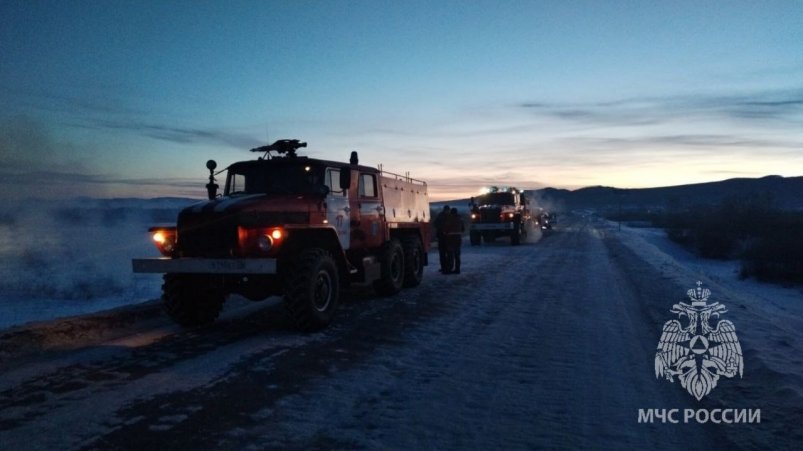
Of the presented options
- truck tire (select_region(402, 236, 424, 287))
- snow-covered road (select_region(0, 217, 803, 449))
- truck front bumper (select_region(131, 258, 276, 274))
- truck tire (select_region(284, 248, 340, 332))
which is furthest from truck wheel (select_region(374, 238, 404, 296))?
truck front bumper (select_region(131, 258, 276, 274))

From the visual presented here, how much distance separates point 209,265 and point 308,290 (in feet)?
4.67

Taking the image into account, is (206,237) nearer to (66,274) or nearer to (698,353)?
(698,353)

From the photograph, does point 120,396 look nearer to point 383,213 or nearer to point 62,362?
point 62,362

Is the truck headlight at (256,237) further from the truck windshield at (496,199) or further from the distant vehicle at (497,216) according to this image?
the truck windshield at (496,199)

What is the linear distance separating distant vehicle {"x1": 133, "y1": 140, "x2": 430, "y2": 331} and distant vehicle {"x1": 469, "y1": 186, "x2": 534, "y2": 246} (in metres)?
19.5

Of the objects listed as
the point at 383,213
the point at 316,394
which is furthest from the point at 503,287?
the point at 316,394

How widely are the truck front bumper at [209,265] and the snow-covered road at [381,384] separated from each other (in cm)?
98

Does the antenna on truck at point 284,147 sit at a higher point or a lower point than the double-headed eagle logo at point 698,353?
higher

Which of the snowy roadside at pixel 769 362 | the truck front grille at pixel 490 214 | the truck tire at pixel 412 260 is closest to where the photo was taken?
the snowy roadside at pixel 769 362

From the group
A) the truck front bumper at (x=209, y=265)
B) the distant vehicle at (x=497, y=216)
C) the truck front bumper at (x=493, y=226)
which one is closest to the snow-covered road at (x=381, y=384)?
the truck front bumper at (x=209, y=265)

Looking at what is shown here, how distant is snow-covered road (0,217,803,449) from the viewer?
15.1 ft

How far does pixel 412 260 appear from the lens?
1349 cm

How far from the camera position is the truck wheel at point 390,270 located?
11938mm

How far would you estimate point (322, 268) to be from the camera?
8758 millimetres
